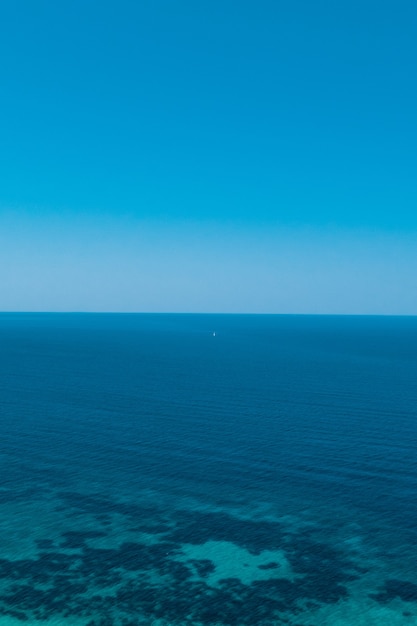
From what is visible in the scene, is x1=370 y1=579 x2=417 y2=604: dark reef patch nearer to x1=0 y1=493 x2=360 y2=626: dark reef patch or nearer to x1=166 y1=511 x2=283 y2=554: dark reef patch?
x1=0 y1=493 x2=360 y2=626: dark reef patch

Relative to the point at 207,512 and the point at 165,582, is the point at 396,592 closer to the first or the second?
the point at 165,582

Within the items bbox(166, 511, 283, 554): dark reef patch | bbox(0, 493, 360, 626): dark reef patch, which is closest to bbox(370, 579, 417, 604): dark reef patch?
bbox(0, 493, 360, 626): dark reef patch

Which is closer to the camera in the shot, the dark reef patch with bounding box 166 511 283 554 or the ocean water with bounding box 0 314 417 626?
the ocean water with bounding box 0 314 417 626

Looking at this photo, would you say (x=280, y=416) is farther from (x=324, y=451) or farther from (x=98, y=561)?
(x=98, y=561)

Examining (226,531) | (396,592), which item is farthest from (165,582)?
(396,592)

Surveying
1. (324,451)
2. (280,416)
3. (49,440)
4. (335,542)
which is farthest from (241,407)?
(335,542)

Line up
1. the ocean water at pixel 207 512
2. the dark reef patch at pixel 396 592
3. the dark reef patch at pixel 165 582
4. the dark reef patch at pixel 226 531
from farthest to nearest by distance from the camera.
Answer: the dark reef patch at pixel 226 531
the dark reef patch at pixel 396 592
the ocean water at pixel 207 512
the dark reef patch at pixel 165 582

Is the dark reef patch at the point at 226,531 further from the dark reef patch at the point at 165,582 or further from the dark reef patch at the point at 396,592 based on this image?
the dark reef patch at the point at 396,592

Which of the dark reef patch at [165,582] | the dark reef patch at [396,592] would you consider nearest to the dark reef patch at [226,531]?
the dark reef patch at [165,582]
